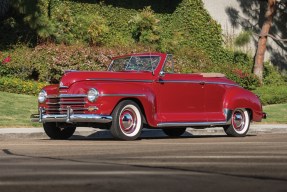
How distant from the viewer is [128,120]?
13766 mm

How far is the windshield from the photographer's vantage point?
15.0 m

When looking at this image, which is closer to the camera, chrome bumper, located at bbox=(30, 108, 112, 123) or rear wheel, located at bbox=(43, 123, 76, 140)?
chrome bumper, located at bbox=(30, 108, 112, 123)

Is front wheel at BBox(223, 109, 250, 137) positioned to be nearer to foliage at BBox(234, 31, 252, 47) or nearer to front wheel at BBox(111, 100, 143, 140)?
front wheel at BBox(111, 100, 143, 140)

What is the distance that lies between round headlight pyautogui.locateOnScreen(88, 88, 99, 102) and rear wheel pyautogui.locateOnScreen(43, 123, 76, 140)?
1243 millimetres

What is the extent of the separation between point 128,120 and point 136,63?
1919 millimetres

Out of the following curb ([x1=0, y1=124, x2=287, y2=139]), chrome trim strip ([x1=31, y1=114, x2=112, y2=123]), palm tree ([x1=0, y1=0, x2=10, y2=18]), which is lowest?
curb ([x1=0, y1=124, x2=287, y2=139])

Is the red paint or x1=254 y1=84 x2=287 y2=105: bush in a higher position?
the red paint

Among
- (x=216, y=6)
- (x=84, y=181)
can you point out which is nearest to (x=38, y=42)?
(x=216, y=6)

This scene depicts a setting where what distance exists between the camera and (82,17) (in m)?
31.6

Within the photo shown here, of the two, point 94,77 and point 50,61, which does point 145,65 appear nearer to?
point 94,77

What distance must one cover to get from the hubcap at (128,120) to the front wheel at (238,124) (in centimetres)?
311

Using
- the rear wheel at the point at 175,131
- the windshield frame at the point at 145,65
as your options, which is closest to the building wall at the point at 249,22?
the rear wheel at the point at 175,131

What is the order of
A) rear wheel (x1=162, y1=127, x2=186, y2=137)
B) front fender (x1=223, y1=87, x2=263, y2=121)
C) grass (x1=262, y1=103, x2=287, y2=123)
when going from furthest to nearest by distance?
grass (x1=262, y1=103, x2=287, y2=123), rear wheel (x1=162, y1=127, x2=186, y2=137), front fender (x1=223, y1=87, x2=263, y2=121)

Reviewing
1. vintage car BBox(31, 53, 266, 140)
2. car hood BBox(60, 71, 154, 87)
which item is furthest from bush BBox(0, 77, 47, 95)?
car hood BBox(60, 71, 154, 87)
